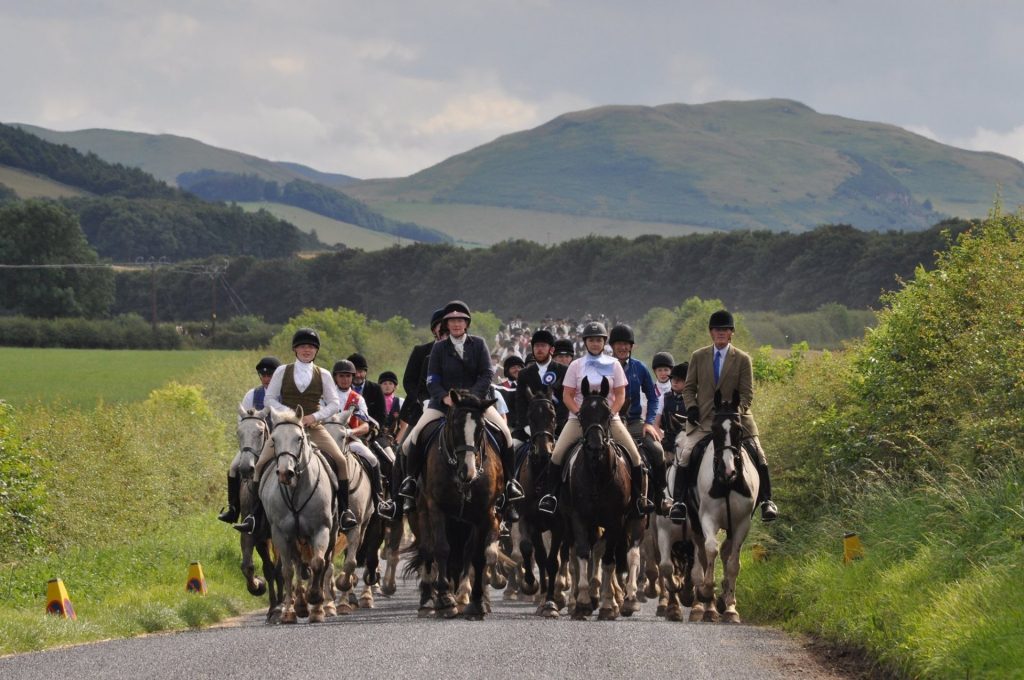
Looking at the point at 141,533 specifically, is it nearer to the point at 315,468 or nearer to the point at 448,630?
the point at 315,468

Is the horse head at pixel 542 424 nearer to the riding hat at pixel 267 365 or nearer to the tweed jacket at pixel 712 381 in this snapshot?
the tweed jacket at pixel 712 381

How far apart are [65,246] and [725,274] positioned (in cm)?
7242

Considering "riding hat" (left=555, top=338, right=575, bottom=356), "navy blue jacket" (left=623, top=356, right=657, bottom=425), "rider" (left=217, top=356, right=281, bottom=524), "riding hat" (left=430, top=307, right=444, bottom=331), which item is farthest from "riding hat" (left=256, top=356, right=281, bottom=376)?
"navy blue jacket" (left=623, top=356, right=657, bottom=425)

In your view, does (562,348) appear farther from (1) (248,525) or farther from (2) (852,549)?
(1) (248,525)

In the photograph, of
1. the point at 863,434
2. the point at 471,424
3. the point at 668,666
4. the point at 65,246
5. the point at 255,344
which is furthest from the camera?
the point at 65,246

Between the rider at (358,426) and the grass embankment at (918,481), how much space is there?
4840mm

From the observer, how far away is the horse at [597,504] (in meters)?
16.8

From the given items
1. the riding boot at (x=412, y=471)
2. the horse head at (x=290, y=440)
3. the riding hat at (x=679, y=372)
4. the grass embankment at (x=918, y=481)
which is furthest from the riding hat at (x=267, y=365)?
the grass embankment at (x=918, y=481)

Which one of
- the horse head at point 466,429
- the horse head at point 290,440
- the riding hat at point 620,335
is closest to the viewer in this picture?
the horse head at point 466,429

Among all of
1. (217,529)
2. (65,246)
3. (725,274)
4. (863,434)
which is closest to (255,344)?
(65,246)

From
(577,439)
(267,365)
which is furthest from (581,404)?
(267,365)

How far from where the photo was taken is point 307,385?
1791 cm

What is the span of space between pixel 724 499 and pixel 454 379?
3293 millimetres

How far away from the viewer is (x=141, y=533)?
1113 inches
